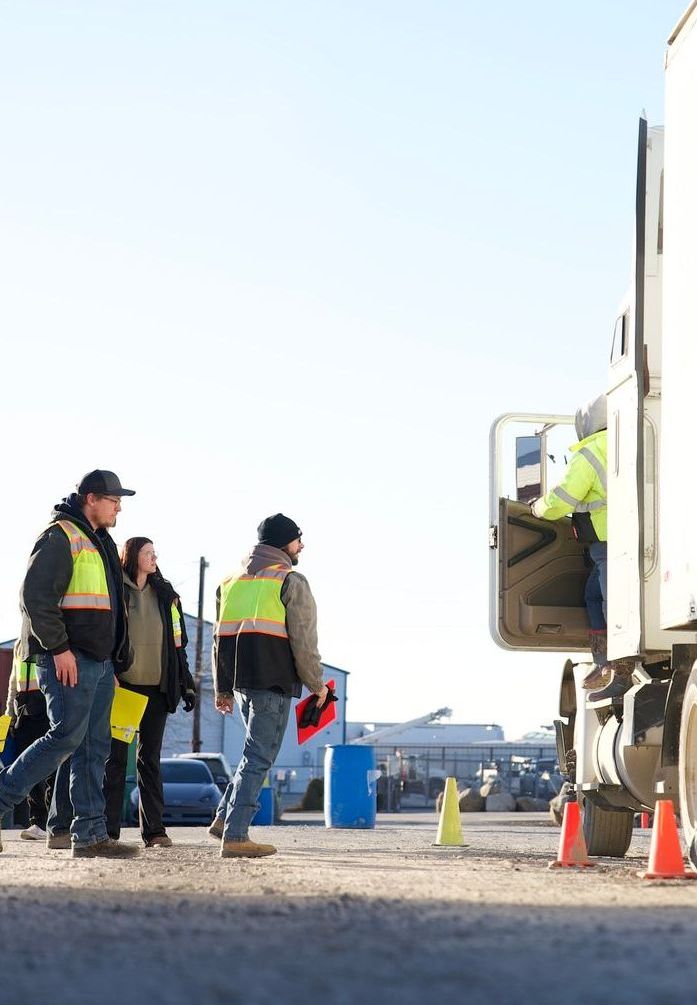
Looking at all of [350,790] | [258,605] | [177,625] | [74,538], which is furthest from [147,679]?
[350,790]

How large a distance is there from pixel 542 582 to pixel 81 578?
12.4 feet

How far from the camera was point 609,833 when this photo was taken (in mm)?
11086

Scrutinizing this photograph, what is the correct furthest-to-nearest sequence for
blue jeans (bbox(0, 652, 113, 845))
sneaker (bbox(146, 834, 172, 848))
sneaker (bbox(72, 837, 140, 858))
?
sneaker (bbox(146, 834, 172, 848)) → sneaker (bbox(72, 837, 140, 858)) → blue jeans (bbox(0, 652, 113, 845))

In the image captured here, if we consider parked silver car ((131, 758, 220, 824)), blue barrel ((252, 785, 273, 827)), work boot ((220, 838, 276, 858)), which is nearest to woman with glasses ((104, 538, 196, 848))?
work boot ((220, 838, 276, 858))

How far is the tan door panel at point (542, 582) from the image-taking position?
11695 millimetres

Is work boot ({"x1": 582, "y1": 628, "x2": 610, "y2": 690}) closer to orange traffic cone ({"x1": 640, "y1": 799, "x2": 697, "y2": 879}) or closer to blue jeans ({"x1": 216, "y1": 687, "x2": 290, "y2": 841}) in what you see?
blue jeans ({"x1": 216, "y1": 687, "x2": 290, "y2": 841})

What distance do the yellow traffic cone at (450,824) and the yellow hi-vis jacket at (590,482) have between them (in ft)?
10.5

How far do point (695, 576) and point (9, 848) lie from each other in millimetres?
5283

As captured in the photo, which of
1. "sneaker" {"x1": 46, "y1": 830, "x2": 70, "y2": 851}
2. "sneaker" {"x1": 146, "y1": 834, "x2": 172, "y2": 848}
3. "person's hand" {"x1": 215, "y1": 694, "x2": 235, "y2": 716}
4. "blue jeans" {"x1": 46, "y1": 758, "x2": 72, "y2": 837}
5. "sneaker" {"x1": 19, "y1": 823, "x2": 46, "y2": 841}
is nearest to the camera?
"person's hand" {"x1": 215, "y1": 694, "x2": 235, "y2": 716}

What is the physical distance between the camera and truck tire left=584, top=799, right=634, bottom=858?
11.1 meters

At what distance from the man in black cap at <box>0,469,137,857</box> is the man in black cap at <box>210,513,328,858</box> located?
1.96 feet

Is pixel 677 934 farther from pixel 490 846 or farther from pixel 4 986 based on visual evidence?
pixel 490 846

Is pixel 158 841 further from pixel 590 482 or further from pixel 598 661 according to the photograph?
pixel 590 482

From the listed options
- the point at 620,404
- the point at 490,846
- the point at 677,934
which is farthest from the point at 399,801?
the point at 677,934
